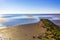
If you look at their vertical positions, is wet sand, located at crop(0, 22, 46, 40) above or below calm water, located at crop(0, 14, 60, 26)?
below

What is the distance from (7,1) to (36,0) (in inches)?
14.1

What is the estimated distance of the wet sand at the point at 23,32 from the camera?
1.38 metres

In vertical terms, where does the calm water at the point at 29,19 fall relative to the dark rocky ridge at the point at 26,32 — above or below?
above

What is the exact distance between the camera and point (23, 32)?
1.42 meters

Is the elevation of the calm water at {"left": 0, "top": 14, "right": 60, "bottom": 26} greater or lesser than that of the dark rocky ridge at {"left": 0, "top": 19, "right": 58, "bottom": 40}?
greater

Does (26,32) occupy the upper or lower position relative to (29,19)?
lower

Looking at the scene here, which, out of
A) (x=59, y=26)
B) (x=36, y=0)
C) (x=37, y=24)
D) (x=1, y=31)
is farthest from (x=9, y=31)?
(x=59, y=26)

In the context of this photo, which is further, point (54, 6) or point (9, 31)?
point (54, 6)

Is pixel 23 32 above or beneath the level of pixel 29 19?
beneath

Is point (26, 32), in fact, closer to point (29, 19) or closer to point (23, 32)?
point (23, 32)

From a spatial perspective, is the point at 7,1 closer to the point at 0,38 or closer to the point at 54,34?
the point at 0,38

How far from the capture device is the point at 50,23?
1.49m

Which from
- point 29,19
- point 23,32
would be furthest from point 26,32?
point 29,19

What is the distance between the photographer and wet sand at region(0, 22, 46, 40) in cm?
138
